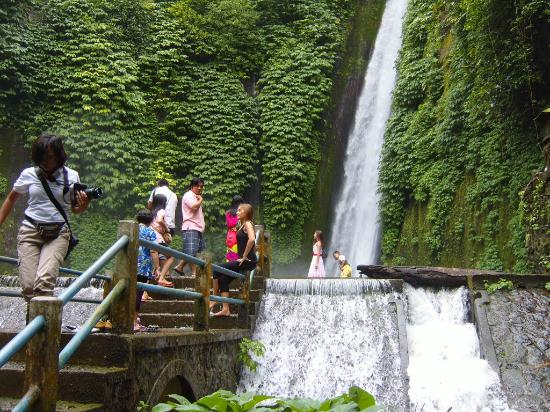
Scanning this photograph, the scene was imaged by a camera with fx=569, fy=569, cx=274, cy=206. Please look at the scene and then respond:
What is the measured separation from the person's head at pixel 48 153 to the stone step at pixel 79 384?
148 cm

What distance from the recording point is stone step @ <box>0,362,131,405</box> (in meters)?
3.63

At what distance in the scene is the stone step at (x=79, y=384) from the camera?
3635 mm

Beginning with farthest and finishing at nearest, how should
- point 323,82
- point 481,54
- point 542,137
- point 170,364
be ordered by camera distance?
point 323,82
point 481,54
point 542,137
point 170,364

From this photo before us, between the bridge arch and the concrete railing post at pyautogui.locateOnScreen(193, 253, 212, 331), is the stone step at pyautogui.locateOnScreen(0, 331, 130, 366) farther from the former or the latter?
the concrete railing post at pyautogui.locateOnScreen(193, 253, 212, 331)

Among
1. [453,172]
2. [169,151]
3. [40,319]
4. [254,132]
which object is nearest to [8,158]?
[169,151]

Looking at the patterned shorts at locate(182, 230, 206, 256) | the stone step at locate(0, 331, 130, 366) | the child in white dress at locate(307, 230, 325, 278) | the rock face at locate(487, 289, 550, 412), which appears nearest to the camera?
the stone step at locate(0, 331, 130, 366)

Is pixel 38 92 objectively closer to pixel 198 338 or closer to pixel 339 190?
pixel 339 190

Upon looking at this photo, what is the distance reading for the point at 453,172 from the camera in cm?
1344

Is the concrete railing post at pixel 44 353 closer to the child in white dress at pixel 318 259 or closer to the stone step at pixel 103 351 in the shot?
the stone step at pixel 103 351

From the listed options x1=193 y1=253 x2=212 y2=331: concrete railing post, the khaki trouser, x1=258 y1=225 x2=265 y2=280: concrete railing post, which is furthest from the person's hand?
x1=258 y1=225 x2=265 y2=280: concrete railing post

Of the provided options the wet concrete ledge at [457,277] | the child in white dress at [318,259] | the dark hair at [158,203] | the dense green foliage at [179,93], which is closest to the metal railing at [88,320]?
the dark hair at [158,203]

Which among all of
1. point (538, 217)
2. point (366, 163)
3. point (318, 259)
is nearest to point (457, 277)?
point (538, 217)

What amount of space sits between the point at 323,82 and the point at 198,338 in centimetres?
1459

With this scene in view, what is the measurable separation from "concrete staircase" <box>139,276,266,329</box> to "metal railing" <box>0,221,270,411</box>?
0.53m
